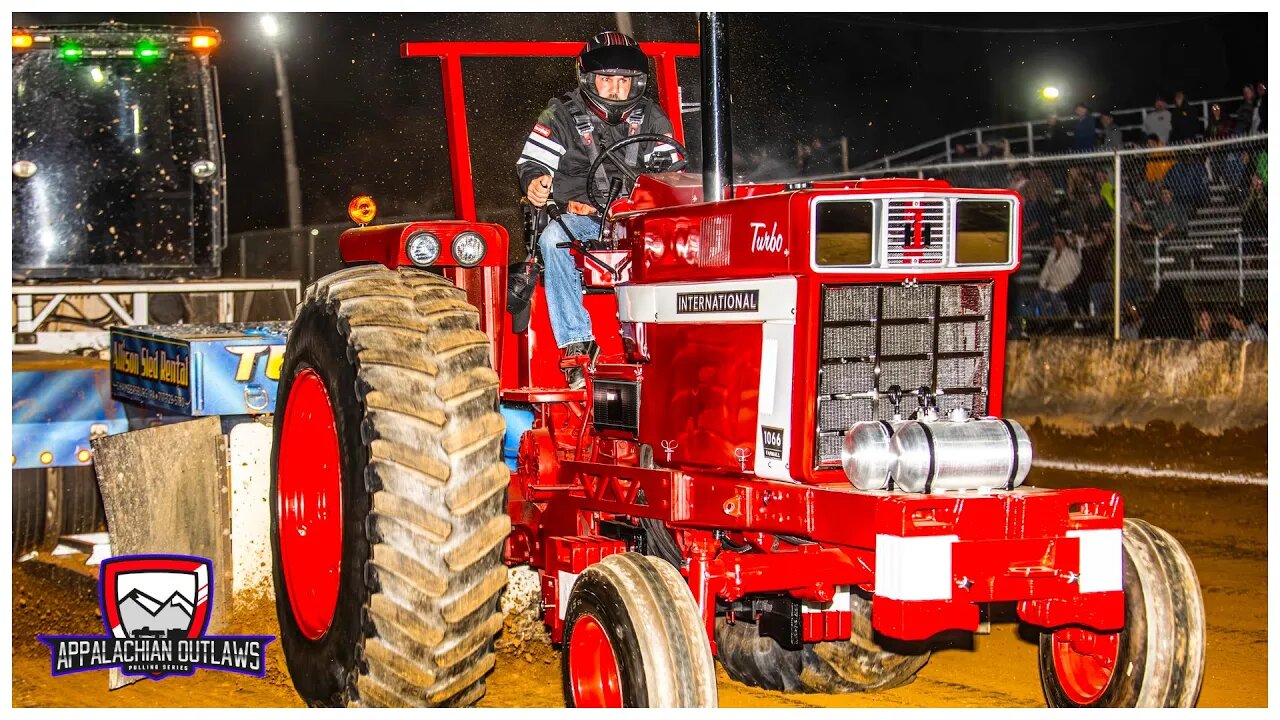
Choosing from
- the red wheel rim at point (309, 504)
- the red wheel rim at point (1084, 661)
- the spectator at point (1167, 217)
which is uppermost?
the spectator at point (1167, 217)

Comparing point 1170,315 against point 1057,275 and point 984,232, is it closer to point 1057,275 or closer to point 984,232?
point 1057,275

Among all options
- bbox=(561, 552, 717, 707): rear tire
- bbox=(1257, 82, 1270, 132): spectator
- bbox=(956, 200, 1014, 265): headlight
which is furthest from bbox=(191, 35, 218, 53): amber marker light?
bbox=(1257, 82, 1270, 132): spectator

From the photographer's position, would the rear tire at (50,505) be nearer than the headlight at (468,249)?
No

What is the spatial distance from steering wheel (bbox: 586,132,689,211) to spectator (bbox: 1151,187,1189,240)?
8617mm

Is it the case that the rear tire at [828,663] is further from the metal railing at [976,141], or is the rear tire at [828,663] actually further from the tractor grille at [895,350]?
the metal railing at [976,141]

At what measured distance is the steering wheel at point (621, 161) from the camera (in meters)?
6.02

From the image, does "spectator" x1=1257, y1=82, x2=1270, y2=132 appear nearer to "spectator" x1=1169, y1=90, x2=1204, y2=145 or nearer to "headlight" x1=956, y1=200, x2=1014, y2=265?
"spectator" x1=1169, y1=90, x2=1204, y2=145

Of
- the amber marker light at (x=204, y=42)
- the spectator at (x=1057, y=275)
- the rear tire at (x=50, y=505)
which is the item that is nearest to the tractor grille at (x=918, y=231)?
the rear tire at (x=50, y=505)

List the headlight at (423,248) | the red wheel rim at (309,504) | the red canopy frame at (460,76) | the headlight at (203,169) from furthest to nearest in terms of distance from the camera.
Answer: the headlight at (203,169)
the red canopy frame at (460,76)
the headlight at (423,248)
the red wheel rim at (309,504)

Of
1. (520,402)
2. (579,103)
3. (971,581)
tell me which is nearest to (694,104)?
(579,103)

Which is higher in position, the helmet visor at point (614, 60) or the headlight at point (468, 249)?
the helmet visor at point (614, 60)

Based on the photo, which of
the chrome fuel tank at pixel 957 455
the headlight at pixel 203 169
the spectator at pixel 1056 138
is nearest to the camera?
the chrome fuel tank at pixel 957 455

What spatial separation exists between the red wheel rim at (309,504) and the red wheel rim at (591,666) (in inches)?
38.0

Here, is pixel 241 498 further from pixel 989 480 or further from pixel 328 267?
pixel 328 267
